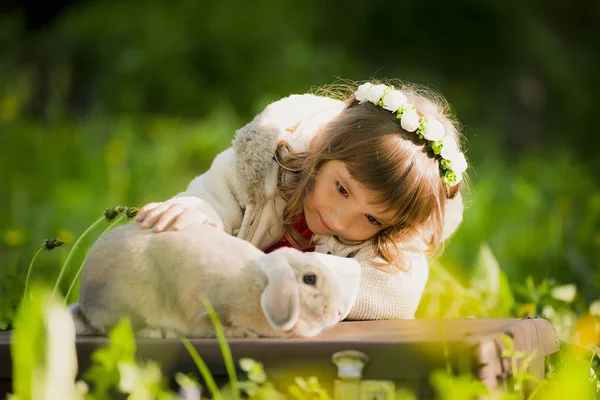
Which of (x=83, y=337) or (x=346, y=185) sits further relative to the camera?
(x=346, y=185)

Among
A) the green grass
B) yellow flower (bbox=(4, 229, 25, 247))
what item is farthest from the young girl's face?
yellow flower (bbox=(4, 229, 25, 247))

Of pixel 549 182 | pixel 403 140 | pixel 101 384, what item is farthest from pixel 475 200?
pixel 101 384

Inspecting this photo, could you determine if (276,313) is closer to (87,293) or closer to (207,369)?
(207,369)

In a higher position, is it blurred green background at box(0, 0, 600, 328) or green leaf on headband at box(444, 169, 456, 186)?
blurred green background at box(0, 0, 600, 328)

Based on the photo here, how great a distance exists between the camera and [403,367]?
5.62ft

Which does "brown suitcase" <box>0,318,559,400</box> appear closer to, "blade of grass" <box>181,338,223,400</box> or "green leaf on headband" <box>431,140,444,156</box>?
"blade of grass" <box>181,338,223,400</box>

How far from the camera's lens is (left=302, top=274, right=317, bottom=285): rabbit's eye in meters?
1.87

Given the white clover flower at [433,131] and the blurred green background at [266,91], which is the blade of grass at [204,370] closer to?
the white clover flower at [433,131]

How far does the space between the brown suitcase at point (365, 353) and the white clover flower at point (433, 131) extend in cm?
72

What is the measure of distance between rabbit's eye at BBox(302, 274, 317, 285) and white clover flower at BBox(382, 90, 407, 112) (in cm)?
75

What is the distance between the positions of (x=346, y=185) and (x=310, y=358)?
2.43 feet

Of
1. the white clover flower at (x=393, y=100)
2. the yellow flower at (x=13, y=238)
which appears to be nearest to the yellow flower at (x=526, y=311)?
the white clover flower at (x=393, y=100)

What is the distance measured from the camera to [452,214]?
2.70 meters

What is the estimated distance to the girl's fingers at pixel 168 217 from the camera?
6.52ft
